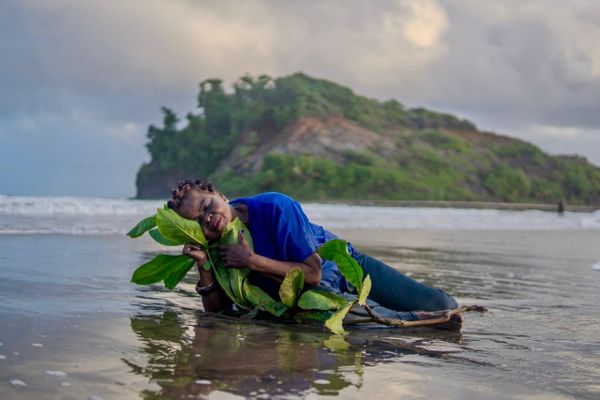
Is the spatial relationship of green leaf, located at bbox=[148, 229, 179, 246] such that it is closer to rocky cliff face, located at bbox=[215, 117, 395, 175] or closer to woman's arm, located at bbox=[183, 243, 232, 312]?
woman's arm, located at bbox=[183, 243, 232, 312]

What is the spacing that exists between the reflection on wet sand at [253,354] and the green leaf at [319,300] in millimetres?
144

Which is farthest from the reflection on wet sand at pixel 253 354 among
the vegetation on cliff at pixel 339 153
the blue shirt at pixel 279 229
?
the vegetation on cliff at pixel 339 153

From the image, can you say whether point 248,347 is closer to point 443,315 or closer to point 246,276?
point 246,276

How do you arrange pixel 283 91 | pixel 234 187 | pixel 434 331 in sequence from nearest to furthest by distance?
pixel 434 331 < pixel 234 187 < pixel 283 91

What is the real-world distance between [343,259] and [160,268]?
3.54ft

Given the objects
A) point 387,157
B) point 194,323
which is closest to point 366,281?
point 194,323

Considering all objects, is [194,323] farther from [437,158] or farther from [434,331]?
[437,158]

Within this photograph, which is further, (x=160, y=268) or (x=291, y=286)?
(x=160, y=268)

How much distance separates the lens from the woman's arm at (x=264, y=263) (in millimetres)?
4113

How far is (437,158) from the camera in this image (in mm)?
62531

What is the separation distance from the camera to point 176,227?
4.05 metres

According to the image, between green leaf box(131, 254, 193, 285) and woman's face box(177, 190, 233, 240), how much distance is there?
41 centimetres

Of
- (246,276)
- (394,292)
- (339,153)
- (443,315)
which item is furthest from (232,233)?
(339,153)

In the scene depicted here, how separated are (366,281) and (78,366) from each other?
5.56 ft
